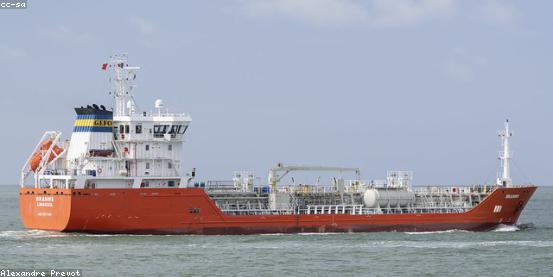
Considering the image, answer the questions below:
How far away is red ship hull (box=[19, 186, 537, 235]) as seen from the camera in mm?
48875

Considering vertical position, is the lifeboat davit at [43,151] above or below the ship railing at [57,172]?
above

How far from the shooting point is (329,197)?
57.0 meters

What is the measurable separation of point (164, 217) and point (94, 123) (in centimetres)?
548

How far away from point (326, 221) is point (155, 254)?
1286 centimetres

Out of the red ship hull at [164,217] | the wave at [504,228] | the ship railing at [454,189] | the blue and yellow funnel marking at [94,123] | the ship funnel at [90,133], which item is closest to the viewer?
the red ship hull at [164,217]

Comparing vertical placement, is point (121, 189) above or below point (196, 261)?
above

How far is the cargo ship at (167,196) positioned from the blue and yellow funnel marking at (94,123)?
2.2 inches

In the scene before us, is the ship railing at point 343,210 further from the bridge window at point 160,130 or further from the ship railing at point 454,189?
the bridge window at point 160,130

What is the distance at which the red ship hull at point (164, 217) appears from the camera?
160ft

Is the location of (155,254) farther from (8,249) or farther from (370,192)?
(370,192)

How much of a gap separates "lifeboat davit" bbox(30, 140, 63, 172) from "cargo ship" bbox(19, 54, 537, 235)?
0.16 feet

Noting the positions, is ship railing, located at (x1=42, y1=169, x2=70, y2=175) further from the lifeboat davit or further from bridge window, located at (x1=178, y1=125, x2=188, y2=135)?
bridge window, located at (x1=178, y1=125, x2=188, y2=135)

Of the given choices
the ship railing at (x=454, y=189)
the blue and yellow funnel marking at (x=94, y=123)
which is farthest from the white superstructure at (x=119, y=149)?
the ship railing at (x=454, y=189)

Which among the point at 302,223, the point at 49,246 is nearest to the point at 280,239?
the point at 302,223
